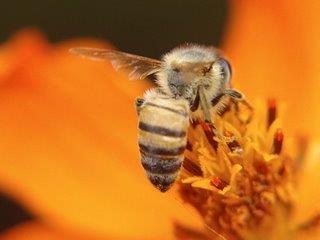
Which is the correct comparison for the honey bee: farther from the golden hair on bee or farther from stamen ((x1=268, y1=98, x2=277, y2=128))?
stamen ((x1=268, y1=98, x2=277, y2=128))

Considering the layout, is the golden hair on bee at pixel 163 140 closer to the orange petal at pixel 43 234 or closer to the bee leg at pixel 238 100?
the bee leg at pixel 238 100

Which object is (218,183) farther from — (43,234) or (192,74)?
(43,234)

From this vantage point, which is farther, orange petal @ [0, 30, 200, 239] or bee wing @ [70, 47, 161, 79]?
orange petal @ [0, 30, 200, 239]

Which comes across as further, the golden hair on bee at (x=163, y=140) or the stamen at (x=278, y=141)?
the stamen at (x=278, y=141)

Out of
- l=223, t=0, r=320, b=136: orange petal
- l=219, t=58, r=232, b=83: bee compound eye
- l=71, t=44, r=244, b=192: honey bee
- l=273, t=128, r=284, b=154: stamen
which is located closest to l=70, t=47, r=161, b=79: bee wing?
l=71, t=44, r=244, b=192: honey bee

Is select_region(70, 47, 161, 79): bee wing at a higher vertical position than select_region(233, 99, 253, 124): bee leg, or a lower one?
higher

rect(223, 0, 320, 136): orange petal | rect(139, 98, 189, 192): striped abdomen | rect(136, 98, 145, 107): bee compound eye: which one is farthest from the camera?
rect(223, 0, 320, 136): orange petal

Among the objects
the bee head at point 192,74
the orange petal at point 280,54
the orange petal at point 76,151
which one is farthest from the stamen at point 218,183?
the orange petal at point 280,54
